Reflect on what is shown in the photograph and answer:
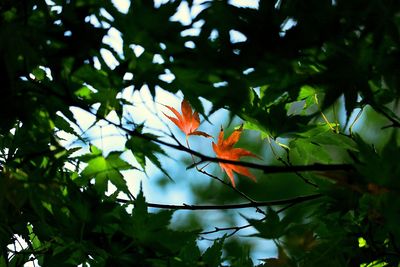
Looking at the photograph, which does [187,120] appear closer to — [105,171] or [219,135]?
[219,135]

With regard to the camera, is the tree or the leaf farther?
the leaf

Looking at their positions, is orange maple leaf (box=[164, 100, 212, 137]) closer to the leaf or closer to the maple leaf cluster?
the maple leaf cluster

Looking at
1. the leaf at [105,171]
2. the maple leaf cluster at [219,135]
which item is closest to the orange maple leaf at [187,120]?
the maple leaf cluster at [219,135]

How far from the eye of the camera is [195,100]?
102 centimetres

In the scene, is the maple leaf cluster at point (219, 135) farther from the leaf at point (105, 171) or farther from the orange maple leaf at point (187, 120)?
the leaf at point (105, 171)

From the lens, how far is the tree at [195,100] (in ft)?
2.88

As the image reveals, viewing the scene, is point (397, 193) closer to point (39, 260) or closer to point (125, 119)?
point (125, 119)

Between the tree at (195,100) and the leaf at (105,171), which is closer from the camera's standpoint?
the tree at (195,100)

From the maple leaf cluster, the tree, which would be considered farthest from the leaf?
the maple leaf cluster

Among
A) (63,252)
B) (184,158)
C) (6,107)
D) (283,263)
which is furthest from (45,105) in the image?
A: (184,158)

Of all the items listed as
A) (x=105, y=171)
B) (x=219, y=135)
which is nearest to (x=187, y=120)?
(x=219, y=135)

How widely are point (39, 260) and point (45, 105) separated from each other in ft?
2.07

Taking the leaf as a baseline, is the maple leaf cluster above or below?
above

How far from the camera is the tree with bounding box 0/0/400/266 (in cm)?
88
